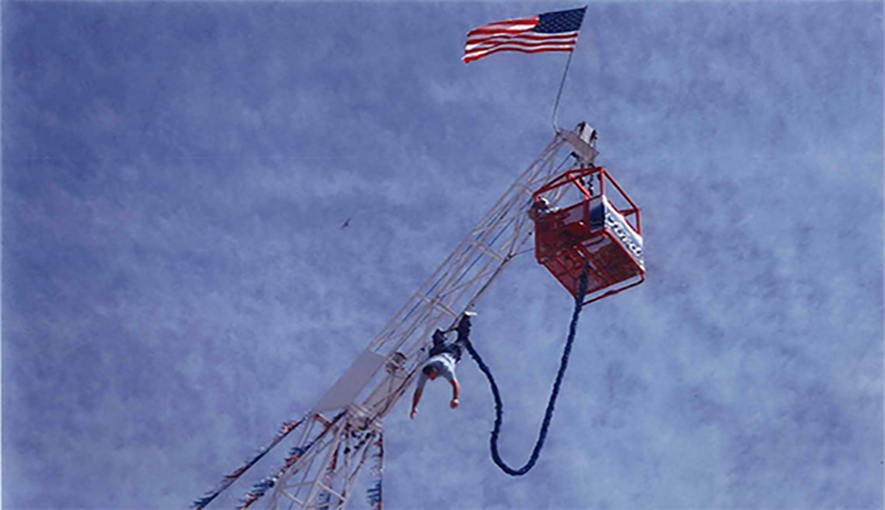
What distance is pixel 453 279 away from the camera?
40.9 meters

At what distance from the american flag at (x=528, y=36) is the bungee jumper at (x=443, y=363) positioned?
1054 centimetres

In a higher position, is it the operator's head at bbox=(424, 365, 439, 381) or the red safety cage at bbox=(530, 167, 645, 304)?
the red safety cage at bbox=(530, 167, 645, 304)

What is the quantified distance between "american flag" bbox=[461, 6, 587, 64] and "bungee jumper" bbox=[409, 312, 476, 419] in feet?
34.6

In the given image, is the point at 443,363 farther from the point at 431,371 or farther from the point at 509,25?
the point at 509,25

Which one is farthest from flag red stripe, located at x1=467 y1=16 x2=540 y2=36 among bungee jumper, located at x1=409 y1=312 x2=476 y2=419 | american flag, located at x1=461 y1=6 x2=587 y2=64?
bungee jumper, located at x1=409 y1=312 x2=476 y2=419

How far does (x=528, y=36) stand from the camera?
1580 inches

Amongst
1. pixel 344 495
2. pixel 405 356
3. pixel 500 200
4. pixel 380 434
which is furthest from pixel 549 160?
pixel 344 495

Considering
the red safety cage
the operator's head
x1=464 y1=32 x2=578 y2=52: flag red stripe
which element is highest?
x1=464 y1=32 x2=578 y2=52: flag red stripe

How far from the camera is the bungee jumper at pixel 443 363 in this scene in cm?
3412

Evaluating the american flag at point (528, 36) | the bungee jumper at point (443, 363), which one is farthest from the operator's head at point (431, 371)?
the american flag at point (528, 36)

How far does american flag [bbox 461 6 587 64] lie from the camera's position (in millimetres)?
39938

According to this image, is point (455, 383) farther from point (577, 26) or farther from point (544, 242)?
point (577, 26)

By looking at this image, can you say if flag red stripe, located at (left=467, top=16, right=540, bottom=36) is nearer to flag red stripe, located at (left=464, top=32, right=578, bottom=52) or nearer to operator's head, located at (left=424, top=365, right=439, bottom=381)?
flag red stripe, located at (left=464, top=32, right=578, bottom=52)

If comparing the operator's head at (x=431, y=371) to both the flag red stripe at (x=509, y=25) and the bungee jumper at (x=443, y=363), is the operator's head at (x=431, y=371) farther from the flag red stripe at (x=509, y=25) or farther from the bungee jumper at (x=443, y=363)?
the flag red stripe at (x=509, y=25)
